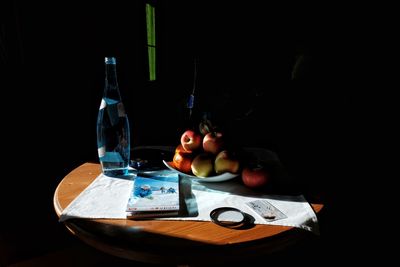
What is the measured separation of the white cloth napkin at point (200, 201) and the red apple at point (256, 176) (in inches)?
1.2

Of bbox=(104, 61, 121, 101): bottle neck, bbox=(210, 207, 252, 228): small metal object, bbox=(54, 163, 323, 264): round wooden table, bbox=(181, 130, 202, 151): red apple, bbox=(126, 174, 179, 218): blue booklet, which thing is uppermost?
bbox=(104, 61, 121, 101): bottle neck

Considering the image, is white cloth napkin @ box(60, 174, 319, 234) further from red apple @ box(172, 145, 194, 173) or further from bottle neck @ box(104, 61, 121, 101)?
bottle neck @ box(104, 61, 121, 101)

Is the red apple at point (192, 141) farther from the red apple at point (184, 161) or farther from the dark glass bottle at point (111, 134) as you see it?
the dark glass bottle at point (111, 134)

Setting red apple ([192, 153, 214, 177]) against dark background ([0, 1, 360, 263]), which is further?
dark background ([0, 1, 360, 263])

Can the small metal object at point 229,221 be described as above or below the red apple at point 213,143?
below

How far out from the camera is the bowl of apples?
100 cm

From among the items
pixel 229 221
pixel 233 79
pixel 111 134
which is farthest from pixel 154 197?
pixel 233 79

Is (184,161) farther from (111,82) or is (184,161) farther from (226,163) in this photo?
(111,82)

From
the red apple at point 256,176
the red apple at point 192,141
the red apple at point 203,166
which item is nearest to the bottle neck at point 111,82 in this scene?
the red apple at point 192,141

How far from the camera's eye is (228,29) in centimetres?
190

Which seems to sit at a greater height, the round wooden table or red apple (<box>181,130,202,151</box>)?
red apple (<box>181,130,202,151</box>)

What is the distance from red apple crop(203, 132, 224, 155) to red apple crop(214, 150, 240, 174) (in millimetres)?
60

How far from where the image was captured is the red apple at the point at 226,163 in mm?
996

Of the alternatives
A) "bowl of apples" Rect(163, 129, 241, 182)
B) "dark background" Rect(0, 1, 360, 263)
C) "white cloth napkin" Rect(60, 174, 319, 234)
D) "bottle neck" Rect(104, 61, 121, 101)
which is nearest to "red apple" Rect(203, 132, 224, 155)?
"bowl of apples" Rect(163, 129, 241, 182)
